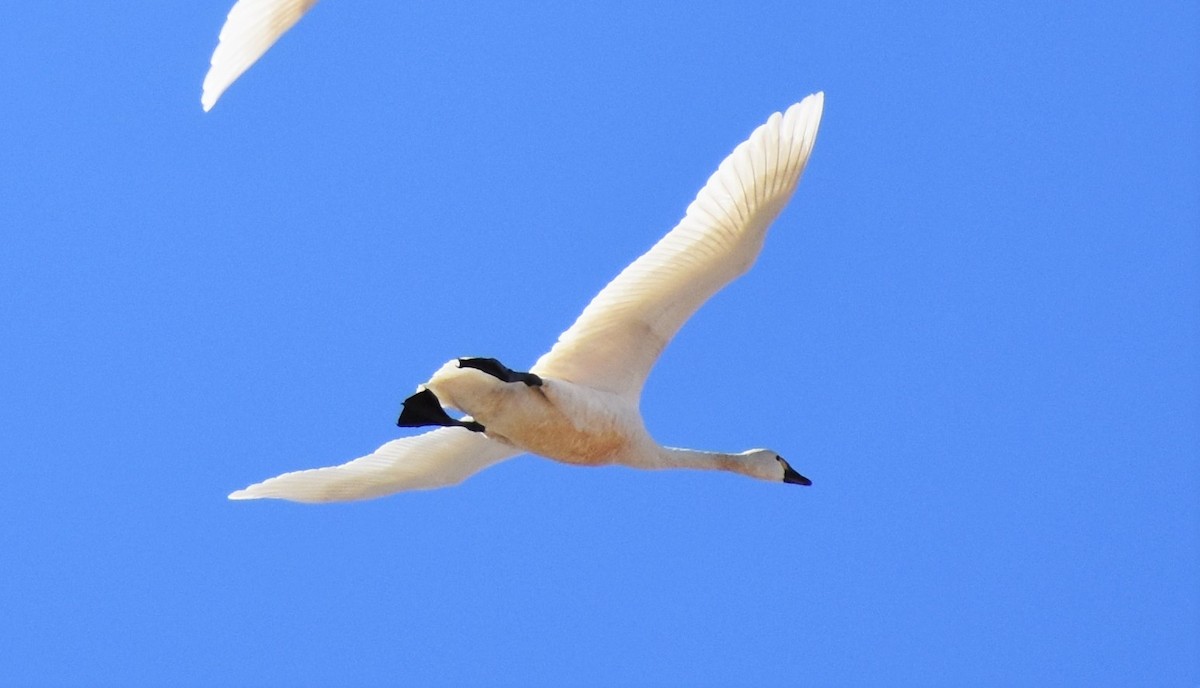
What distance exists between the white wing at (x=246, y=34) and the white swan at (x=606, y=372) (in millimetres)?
2560

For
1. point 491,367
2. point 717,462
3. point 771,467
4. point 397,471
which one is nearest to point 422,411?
point 491,367

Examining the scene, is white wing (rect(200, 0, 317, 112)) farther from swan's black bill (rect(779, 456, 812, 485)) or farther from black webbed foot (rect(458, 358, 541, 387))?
swan's black bill (rect(779, 456, 812, 485))

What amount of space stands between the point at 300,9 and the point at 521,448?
3.67 meters

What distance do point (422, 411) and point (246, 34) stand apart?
294 centimetres

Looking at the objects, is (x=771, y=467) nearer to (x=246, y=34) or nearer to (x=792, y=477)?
(x=792, y=477)

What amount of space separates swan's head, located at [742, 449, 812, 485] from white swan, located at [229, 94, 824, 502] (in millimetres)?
1193

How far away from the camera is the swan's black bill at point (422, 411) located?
560 inches

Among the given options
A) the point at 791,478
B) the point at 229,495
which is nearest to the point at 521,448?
the point at 229,495

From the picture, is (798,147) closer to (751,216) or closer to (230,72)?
(751,216)

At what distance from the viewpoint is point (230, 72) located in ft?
40.3

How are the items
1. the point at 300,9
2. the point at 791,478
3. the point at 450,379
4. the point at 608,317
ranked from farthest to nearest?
the point at 791,478, the point at 608,317, the point at 450,379, the point at 300,9

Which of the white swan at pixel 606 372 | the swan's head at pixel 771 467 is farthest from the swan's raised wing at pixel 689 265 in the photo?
the swan's head at pixel 771 467

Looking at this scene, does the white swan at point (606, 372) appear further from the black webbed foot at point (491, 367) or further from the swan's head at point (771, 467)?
the swan's head at point (771, 467)

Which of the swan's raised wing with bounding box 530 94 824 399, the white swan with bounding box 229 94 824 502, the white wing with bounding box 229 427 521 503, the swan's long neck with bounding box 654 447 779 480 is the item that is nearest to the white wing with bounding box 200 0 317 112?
the white swan with bounding box 229 94 824 502
